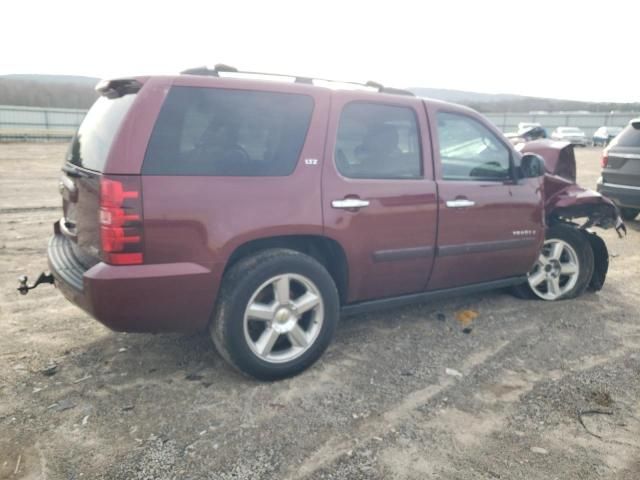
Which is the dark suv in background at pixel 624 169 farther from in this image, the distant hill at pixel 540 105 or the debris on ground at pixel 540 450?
the distant hill at pixel 540 105

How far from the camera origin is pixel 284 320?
3.37m

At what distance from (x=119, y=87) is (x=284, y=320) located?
171 cm

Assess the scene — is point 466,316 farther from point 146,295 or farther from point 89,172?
point 89,172

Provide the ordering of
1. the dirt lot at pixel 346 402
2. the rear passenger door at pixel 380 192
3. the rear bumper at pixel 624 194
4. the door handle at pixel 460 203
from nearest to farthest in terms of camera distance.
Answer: the dirt lot at pixel 346 402 → the rear passenger door at pixel 380 192 → the door handle at pixel 460 203 → the rear bumper at pixel 624 194

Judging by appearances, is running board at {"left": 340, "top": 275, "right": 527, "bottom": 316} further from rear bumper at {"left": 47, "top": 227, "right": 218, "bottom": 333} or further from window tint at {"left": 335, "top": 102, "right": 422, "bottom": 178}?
rear bumper at {"left": 47, "top": 227, "right": 218, "bottom": 333}

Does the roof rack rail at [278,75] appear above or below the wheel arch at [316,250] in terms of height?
above

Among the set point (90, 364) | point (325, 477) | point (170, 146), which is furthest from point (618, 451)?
point (90, 364)

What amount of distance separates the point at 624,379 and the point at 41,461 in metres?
3.52

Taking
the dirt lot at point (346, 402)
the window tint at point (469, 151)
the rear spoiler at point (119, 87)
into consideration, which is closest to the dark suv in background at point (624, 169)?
the dirt lot at point (346, 402)

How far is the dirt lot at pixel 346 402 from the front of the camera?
102 inches

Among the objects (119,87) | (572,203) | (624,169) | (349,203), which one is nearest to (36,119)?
(624,169)

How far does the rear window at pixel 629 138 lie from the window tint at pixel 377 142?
6.27 metres

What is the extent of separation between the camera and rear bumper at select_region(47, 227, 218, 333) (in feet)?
9.39

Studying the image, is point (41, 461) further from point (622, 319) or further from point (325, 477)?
point (622, 319)
